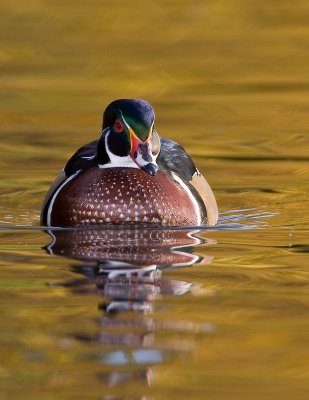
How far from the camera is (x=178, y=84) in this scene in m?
15.2

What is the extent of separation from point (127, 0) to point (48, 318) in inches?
518

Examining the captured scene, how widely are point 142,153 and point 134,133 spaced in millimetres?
158

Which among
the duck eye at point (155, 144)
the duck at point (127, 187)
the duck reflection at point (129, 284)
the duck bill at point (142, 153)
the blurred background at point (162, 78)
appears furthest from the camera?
the blurred background at point (162, 78)

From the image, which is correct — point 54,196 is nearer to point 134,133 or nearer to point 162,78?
point 134,133

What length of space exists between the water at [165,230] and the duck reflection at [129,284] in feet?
0.05

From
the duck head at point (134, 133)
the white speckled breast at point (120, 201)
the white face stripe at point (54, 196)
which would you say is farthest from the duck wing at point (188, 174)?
the white face stripe at point (54, 196)

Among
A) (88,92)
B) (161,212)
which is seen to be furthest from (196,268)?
(88,92)

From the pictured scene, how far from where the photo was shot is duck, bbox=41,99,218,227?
9578 millimetres

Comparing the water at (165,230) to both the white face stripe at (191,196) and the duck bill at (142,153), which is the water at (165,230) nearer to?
the white face stripe at (191,196)

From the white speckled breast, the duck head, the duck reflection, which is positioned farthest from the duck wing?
the duck reflection

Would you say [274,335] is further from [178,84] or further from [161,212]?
[178,84]

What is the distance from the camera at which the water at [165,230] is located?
6.22 meters

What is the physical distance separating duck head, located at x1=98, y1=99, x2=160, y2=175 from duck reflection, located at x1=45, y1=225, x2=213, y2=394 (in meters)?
0.47

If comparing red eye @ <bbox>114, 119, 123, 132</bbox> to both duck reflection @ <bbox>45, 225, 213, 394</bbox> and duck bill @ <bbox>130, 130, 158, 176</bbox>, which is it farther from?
duck reflection @ <bbox>45, 225, 213, 394</bbox>
